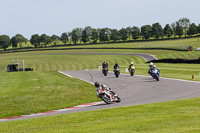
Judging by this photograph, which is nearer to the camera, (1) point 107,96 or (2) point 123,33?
(1) point 107,96

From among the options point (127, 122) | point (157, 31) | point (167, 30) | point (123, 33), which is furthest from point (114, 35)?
point (127, 122)

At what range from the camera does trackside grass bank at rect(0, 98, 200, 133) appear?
28.3ft

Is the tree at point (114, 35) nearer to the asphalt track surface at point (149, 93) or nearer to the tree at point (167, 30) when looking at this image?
the tree at point (167, 30)

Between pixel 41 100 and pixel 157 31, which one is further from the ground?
pixel 157 31

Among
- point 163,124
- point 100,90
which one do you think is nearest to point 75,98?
point 100,90

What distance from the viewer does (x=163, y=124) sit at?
29.5 feet

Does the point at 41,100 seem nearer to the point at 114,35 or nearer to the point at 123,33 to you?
the point at 114,35

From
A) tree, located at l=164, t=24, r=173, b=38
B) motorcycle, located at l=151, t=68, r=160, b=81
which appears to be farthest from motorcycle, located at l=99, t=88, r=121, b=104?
tree, located at l=164, t=24, r=173, b=38

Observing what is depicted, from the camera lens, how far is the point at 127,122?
32.3 ft

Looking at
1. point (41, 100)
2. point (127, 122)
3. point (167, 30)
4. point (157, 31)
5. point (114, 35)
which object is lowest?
point (41, 100)

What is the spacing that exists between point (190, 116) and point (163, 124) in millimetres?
1503

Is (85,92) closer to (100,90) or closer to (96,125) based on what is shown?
(100,90)

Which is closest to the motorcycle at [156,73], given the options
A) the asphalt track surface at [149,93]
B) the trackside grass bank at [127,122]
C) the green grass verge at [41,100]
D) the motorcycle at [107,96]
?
the asphalt track surface at [149,93]

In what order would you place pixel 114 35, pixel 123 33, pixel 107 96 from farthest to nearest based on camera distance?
pixel 123 33
pixel 114 35
pixel 107 96
